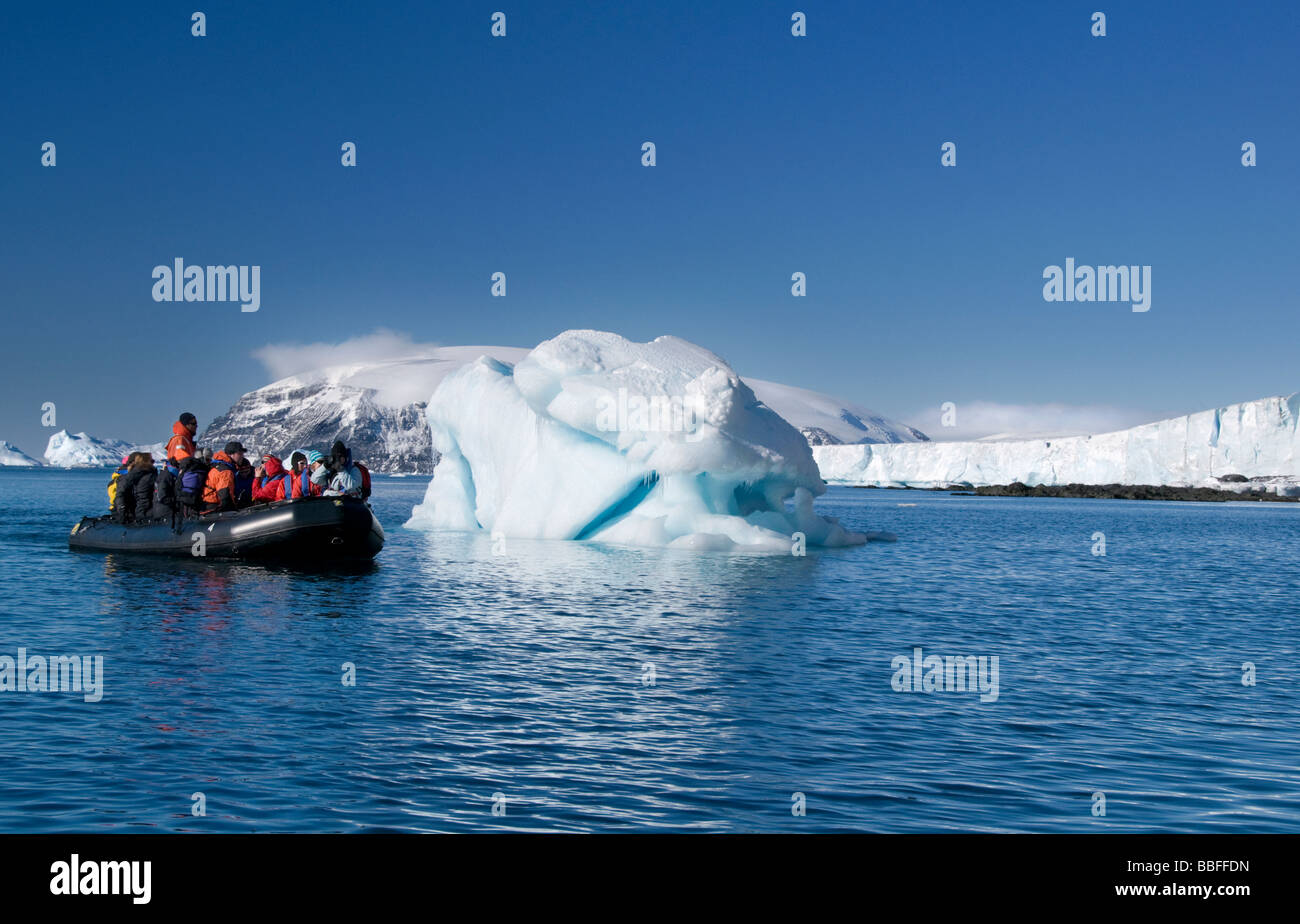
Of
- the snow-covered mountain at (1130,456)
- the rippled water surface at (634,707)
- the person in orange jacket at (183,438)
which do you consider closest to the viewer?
the rippled water surface at (634,707)

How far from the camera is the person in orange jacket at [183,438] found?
70.7 ft

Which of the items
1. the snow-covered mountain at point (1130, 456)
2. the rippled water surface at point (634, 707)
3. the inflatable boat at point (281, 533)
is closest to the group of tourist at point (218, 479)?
the inflatable boat at point (281, 533)

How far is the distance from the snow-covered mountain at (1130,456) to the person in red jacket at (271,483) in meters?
71.0

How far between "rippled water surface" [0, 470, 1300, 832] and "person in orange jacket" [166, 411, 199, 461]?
8.10ft

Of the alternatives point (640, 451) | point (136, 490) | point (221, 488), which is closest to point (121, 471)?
point (136, 490)

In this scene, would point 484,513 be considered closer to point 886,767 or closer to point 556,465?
point 556,465

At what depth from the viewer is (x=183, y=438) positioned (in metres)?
21.9

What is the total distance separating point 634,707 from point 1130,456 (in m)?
85.5

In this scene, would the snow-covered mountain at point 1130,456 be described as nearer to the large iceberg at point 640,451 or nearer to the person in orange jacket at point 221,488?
the large iceberg at point 640,451

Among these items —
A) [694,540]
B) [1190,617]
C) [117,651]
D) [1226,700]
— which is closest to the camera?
[1226,700]

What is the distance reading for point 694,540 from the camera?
26844mm

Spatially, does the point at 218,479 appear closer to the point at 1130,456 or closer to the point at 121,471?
the point at 121,471
